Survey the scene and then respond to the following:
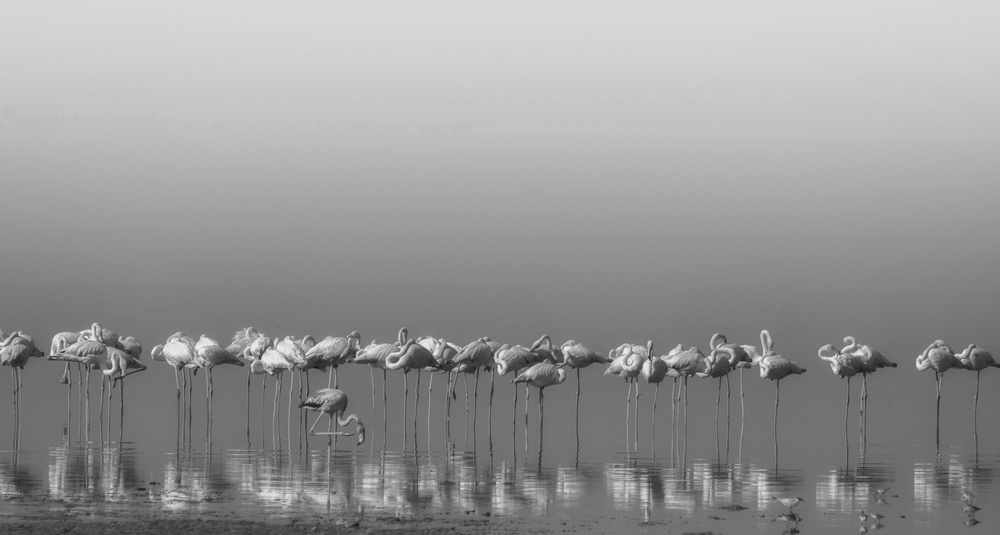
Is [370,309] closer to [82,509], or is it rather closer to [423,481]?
[423,481]

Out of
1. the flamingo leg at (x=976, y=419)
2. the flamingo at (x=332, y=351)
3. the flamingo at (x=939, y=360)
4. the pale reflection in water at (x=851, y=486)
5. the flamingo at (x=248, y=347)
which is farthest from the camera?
the flamingo at (x=939, y=360)

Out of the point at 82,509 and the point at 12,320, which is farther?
the point at 12,320

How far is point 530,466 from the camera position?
21.8 meters

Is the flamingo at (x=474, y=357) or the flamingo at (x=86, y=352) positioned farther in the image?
the flamingo at (x=86, y=352)

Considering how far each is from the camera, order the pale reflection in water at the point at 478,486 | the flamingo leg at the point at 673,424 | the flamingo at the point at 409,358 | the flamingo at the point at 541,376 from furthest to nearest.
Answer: the flamingo at the point at 541,376, the flamingo at the point at 409,358, the flamingo leg at the point at 673,424, the pale reflection in water at the point at 478,486

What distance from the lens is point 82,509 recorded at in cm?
1750

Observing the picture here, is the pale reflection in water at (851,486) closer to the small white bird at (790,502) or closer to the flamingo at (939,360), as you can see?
the small white bird at (790,502)

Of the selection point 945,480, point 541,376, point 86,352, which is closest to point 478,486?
point 541,376

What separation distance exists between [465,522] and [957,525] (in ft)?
17.2

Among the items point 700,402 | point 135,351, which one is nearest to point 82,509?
point 135,351

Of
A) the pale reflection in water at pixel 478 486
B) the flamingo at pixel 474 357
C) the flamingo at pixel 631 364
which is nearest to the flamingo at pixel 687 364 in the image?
the flamingo at pixel 631 364

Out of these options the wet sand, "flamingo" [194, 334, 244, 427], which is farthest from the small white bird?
"flamingo" [194, 334, 244, 427]

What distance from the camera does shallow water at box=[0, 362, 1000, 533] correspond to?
17.9 m

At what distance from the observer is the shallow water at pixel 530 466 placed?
17.9m
